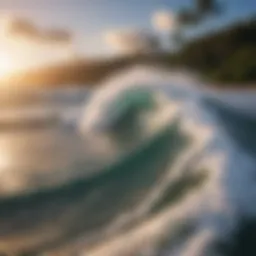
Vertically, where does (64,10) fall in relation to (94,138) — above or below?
above

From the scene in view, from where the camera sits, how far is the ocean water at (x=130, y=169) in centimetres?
86

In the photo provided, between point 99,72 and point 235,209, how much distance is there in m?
1.13

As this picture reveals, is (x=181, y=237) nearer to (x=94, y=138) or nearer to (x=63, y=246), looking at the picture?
(x=63, y=246)

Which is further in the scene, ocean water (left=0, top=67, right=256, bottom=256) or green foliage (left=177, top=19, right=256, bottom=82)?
green foliage (left=177, top=19, right=256, bottom=82)

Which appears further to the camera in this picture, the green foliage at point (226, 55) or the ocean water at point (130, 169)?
the green foliage at point (226, 55)

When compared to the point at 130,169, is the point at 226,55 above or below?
above

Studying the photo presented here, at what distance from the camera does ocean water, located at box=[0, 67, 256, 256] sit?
856mm

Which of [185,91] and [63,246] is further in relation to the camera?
[185,91]

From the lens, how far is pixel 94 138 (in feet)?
5.88

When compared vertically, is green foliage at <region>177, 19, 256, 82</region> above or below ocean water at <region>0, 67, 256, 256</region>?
above

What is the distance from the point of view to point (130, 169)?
4.27 ft

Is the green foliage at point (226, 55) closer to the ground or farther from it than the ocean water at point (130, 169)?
farther from it

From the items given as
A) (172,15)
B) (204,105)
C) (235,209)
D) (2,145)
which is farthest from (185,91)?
(235,209)

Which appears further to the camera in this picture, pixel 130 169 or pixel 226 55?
pixel 226 55
